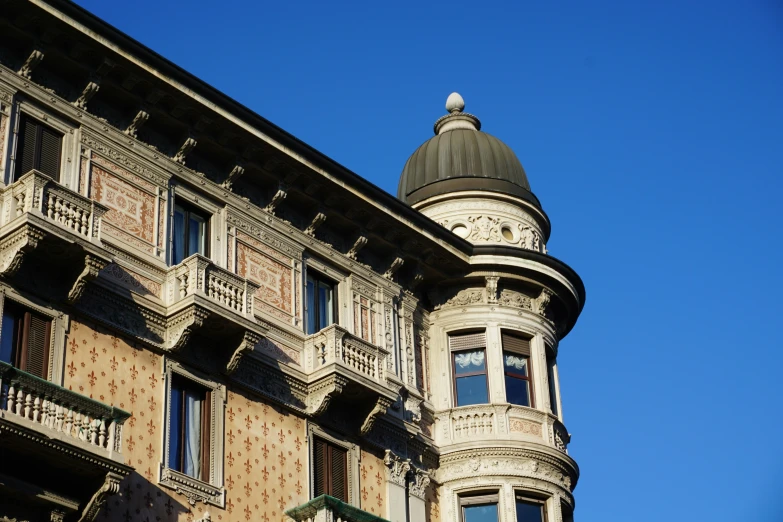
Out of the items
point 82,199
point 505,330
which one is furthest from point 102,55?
point 505,330

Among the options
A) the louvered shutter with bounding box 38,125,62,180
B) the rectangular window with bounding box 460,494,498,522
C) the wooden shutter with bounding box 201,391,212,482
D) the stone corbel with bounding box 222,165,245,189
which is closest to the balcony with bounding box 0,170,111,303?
the louvered shutter with bounding box 38,125,62,180

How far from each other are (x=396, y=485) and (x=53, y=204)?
32.9ft

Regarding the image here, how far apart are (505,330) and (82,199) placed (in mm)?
12260

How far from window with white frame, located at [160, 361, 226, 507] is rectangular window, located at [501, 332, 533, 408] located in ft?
27.8

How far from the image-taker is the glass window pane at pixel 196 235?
3002 centimetres

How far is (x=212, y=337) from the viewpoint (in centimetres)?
2850

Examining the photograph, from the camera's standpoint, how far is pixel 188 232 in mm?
30031

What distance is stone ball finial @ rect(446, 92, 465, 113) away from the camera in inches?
1578

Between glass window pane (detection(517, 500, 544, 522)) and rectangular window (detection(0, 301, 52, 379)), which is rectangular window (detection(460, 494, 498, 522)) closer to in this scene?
glass window pane (detection(517, 500, 544, 522))

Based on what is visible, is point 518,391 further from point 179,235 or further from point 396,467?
point 179,235

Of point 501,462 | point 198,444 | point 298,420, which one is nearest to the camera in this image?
point 198,444

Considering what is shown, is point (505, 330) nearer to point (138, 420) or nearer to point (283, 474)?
point (283, 474)

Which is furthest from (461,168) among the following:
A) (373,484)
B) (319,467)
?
(319,467)

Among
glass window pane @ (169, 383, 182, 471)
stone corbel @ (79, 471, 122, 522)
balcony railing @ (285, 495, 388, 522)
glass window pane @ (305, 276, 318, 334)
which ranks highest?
glass window pane @ (305, 276, 318, 334)
